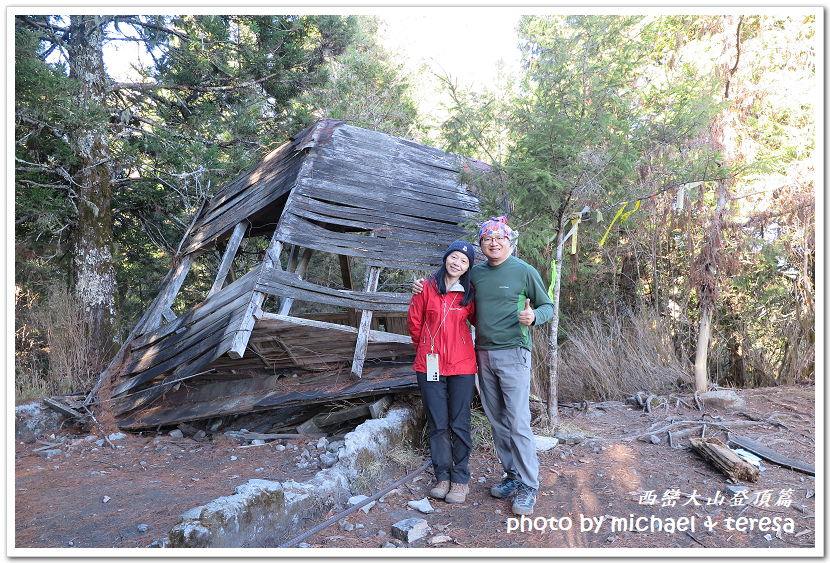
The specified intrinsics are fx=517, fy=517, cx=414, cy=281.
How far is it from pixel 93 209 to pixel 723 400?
10.6 meters

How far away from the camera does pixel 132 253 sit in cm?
1176

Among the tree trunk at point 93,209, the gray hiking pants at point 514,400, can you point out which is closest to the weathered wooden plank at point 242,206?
the tree trunk at point 93,209

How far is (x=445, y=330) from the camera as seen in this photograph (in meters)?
3.88

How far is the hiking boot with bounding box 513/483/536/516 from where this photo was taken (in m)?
3.61

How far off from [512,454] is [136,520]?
2.71 m

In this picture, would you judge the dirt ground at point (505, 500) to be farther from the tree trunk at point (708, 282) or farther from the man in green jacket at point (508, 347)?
the tree trunk at point (708, 282)

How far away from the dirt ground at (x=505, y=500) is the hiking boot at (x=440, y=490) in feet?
0.26

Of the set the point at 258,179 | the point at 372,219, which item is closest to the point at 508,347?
the point at 372,219

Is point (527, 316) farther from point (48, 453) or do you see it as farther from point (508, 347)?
point (48, 453)

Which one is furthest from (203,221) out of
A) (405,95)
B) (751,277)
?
(405,95)

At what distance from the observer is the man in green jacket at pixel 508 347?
148 inches

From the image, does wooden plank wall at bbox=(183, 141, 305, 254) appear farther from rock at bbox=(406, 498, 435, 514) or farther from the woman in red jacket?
rock at bbox=(406, 498, 435, 514)

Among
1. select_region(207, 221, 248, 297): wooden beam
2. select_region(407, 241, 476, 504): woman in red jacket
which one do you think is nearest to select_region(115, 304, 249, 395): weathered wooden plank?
select_region(207, 221, 248, 297): wooden beam

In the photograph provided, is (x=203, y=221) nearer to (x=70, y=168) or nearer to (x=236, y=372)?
(x=70, y=168)
